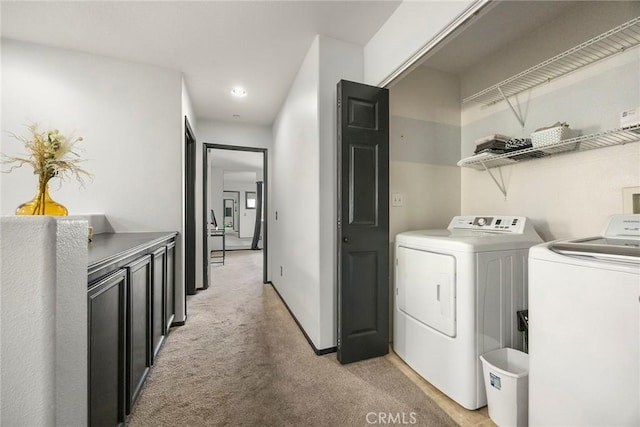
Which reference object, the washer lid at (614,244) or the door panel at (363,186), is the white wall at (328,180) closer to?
the door panel at (363,186)

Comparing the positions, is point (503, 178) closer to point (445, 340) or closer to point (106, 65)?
point (445, 340)

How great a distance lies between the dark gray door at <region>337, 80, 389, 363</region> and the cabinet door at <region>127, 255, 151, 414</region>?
1212 millimetres

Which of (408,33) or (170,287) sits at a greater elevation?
(408,33)

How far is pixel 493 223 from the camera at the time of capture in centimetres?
183

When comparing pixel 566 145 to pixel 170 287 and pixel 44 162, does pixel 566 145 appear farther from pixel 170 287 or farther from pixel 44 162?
pixel 170 287

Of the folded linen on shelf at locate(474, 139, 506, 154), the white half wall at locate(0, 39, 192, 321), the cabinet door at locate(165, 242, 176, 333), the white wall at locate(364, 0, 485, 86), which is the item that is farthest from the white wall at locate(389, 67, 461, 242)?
the white half wall at locate(0, 39, 192, 321)

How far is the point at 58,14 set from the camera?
5.91 ft

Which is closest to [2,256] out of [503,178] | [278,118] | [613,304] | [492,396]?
[613,304]

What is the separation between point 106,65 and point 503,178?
11.5 feet

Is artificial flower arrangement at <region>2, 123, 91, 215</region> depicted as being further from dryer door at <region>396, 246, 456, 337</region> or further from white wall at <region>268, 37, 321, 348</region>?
dryer door at <region>396, 246, 456, 337</region>

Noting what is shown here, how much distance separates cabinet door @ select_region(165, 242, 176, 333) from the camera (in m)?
2.22

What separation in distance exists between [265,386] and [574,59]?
2.75m

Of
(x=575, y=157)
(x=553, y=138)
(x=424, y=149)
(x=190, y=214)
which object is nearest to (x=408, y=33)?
(x=424, y=149)

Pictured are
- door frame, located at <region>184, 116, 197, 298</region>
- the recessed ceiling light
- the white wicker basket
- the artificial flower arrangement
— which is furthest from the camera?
door frame, located at <region>184, 116, 197, 298</region>
